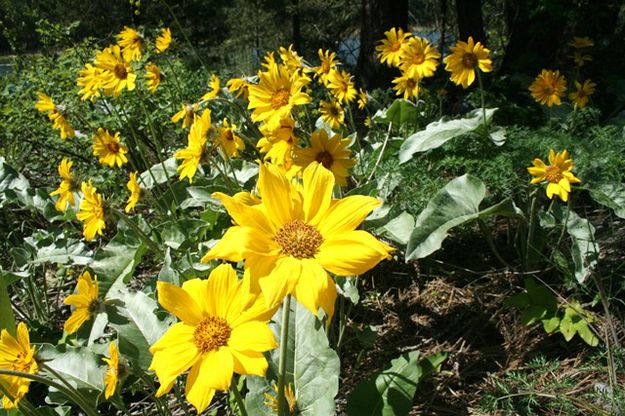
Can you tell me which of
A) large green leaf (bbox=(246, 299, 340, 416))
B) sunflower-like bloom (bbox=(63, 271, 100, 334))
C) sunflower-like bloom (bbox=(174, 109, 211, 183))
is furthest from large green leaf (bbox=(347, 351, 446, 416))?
sunflower-like bloom (bbox=(174, 109, 211, 183))

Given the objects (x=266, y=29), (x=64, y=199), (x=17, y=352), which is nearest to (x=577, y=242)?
(x=17, y=352)

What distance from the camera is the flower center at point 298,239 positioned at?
3.12 feet

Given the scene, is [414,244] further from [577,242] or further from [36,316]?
[36,316]

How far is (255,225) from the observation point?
0.97 metres

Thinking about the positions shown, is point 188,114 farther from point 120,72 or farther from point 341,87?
point 341,87

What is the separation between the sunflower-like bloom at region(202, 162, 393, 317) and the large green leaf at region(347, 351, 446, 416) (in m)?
0.60

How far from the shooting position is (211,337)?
974mm

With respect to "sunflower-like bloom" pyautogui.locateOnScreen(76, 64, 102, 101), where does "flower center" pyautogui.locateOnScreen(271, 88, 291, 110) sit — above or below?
below

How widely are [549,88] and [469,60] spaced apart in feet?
1.53

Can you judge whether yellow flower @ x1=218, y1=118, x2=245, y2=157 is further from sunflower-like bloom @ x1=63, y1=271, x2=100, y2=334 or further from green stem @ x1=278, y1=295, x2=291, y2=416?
green stem @ x1=278, y1=295, x2=291, y2=416

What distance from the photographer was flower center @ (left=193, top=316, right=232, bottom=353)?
3.16ft

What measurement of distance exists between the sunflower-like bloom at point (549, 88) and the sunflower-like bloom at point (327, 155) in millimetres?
1226

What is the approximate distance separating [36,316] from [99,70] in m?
1.15

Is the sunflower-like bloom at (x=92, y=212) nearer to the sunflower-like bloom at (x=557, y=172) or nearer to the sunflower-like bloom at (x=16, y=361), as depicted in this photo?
the sunflower-like bloom at (x=16, y=361)
